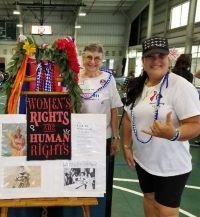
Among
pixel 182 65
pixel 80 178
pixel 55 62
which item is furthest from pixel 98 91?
pixel 182 65

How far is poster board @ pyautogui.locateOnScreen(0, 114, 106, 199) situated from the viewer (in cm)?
203

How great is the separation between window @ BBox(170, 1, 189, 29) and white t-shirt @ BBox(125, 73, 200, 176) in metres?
13.7

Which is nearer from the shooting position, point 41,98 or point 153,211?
point 41,98

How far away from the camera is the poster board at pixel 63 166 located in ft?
6.65

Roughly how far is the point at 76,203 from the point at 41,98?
70cm

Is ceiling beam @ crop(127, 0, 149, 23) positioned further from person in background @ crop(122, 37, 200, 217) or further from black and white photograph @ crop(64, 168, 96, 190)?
black and white photograph @ crop(64, 168, 96, 190)

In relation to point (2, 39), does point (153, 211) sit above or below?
below

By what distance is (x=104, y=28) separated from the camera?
26.8 metres

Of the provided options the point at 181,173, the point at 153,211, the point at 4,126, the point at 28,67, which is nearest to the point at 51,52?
the point at 28,67

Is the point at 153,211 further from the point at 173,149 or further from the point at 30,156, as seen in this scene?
the point at 30,156

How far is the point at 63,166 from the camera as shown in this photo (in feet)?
6.82

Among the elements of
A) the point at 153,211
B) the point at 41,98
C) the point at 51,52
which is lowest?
the point at 153,211

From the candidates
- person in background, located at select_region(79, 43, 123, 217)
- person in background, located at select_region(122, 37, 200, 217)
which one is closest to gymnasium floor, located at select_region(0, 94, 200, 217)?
person in background, located at select_region(79, 43, 123, 217)

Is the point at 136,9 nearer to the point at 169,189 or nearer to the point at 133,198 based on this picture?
the point at 133,198
